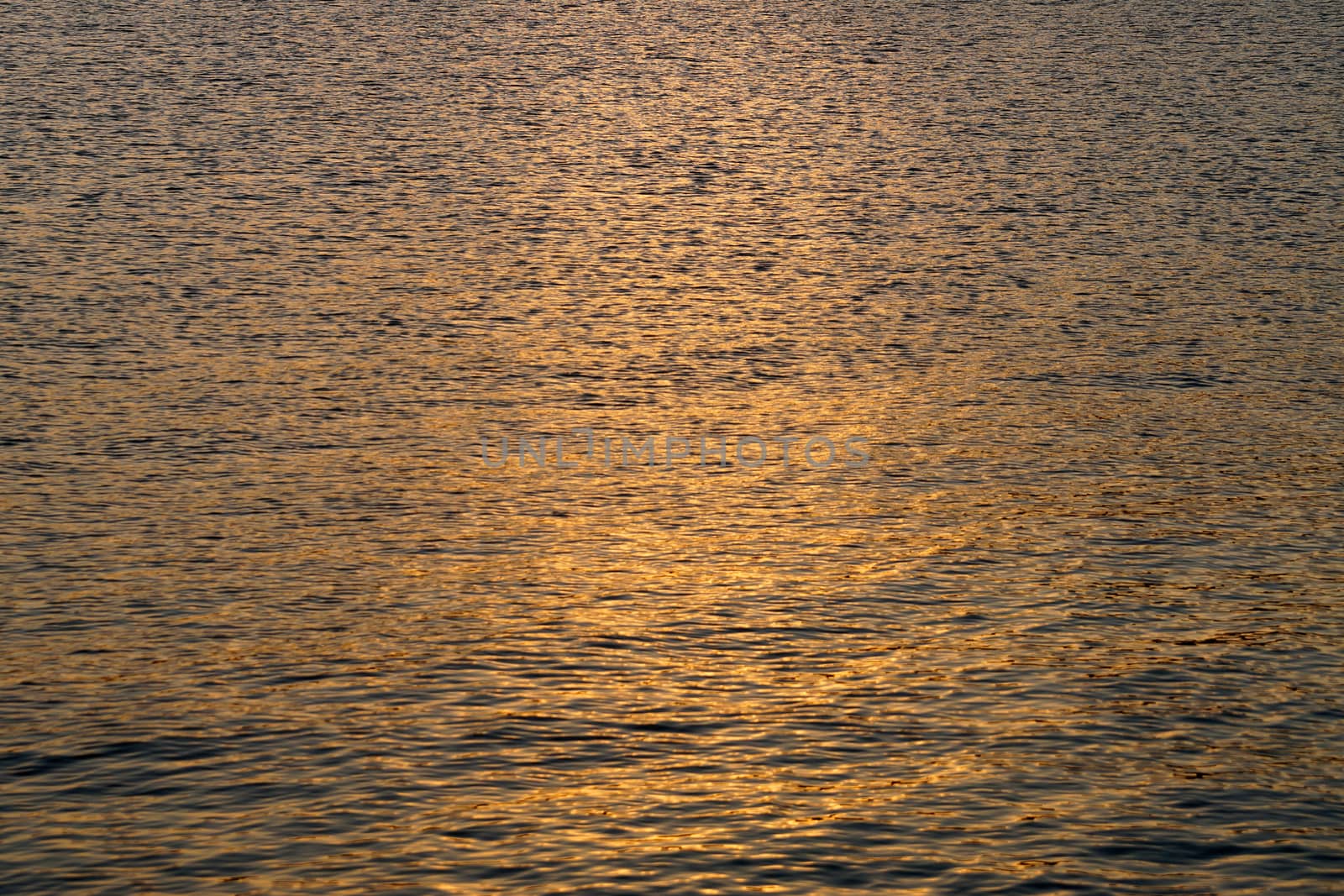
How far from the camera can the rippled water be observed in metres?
3.83

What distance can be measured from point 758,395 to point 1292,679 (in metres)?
2.43

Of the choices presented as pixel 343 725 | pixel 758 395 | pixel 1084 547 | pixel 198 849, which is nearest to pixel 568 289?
pixel 758 395

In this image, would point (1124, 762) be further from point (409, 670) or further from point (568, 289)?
point (568, 289)

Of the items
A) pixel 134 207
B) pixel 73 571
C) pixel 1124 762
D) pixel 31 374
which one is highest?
pixel 134 207

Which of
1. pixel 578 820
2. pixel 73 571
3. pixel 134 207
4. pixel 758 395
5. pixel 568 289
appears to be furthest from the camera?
pixel 134 207

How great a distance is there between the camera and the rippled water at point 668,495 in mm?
3830

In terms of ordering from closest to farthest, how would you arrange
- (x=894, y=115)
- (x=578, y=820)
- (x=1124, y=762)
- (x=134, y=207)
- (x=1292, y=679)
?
(x=578, y=820) < (x=1124, y=762) < (x=1292, y=679) < (x=134, y=207) < (x=894, y=115)

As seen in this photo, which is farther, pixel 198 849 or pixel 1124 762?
pixel 1124 762

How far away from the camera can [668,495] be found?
18.6 ft

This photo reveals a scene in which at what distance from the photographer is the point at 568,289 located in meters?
7.65

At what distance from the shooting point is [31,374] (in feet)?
21.4

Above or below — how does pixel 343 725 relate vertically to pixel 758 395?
below

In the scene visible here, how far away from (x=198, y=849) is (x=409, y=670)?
945 mm

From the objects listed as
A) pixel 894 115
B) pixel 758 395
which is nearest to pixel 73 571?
pixel 758 395
